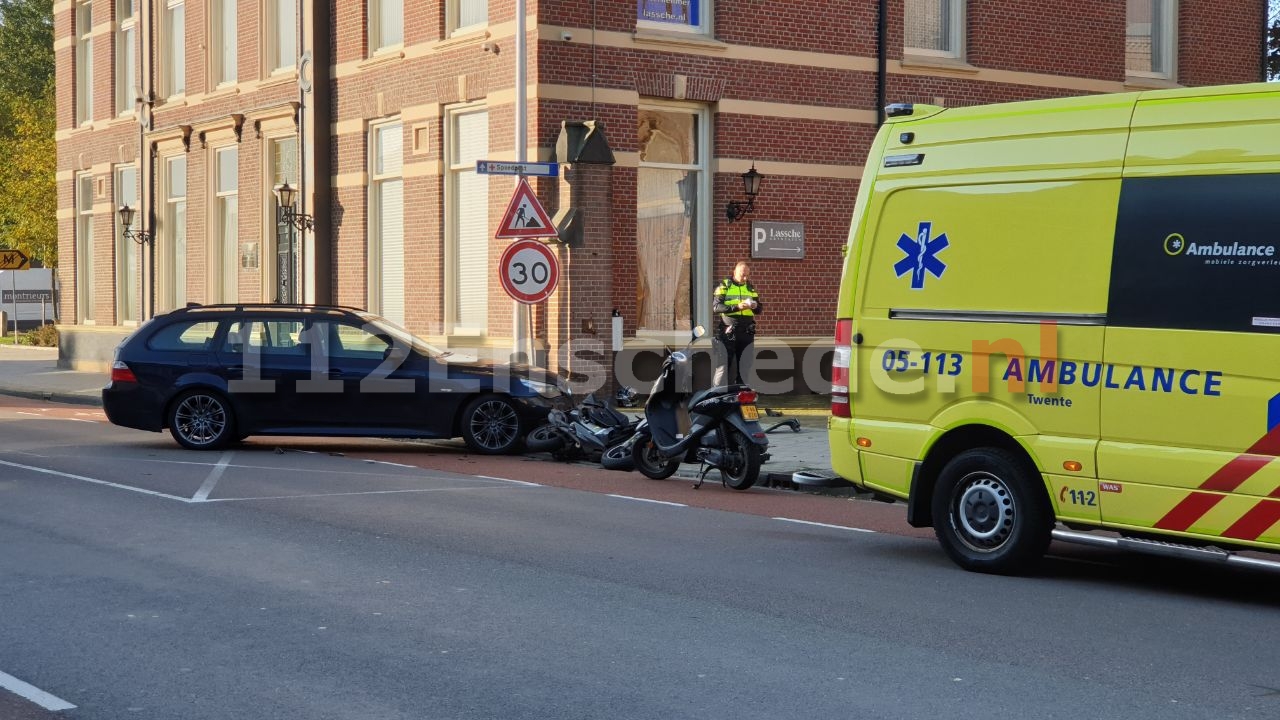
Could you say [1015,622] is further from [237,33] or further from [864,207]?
[237,33]

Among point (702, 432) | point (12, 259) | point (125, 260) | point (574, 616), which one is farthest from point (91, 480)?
point (12, 259)

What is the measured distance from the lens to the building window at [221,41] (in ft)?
95.7

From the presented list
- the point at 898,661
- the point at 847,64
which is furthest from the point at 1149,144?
the point at 847,64

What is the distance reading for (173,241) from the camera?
3142 cm

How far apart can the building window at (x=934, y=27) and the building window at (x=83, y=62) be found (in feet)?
65.7

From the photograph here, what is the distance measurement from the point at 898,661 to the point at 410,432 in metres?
10.2

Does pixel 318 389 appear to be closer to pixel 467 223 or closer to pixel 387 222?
pixel 467 223

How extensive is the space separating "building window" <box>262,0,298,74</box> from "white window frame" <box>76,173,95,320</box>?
31.9 feet

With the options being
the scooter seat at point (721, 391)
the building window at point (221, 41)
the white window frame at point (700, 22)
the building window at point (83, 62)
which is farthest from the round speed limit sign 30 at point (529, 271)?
the building window at point (83, 62)

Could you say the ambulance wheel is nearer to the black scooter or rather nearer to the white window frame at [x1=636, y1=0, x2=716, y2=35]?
the black scooter

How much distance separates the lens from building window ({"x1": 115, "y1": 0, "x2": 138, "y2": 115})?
33.1 meters

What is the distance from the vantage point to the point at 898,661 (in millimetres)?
6652

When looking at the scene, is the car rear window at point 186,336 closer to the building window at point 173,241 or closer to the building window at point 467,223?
the building window at point 467,223

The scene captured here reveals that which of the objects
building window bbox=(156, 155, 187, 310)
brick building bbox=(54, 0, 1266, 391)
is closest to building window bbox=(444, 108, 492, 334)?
brick building bbox=(54, 0, 1266, 391)
